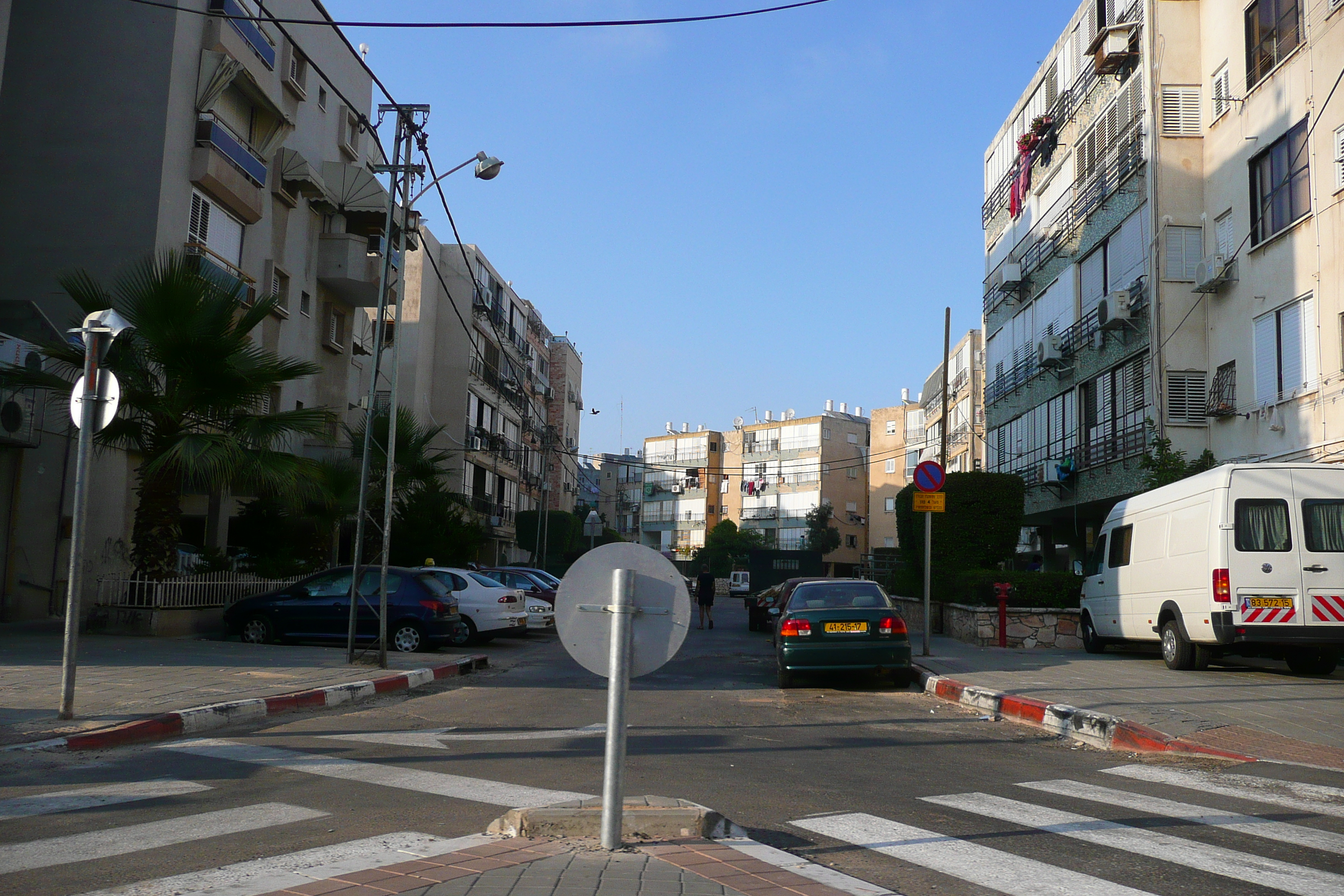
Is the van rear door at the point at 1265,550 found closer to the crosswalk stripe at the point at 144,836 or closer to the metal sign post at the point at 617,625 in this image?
the metal sign post at the point at 617,625

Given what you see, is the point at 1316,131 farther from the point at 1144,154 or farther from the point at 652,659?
the point at 652,659

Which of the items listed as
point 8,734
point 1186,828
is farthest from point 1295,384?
point 8,734

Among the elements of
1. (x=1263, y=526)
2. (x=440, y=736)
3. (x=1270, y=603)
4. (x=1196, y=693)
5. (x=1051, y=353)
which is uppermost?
(x=1051, y=353)

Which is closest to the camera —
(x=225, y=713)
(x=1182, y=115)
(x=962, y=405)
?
(x=225, y=713)

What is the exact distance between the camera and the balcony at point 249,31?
23.9 metres

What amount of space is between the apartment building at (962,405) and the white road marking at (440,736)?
129 feet

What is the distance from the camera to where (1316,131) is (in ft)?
63.3

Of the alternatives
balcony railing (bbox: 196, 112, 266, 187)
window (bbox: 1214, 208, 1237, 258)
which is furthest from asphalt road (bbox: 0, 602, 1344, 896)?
balcony railing (bbox: 196, 112, 266, 187)

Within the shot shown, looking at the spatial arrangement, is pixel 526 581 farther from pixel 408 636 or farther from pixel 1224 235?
pixel 1224 235

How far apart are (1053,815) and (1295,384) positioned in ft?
54.8

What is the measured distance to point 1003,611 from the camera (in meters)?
19.4

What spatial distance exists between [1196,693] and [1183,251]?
1453cm

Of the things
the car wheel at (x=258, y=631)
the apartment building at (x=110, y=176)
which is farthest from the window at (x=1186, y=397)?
the car wheel at (x=258, y=631)

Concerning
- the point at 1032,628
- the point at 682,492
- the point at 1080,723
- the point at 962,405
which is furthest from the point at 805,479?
the point at 1080,723
